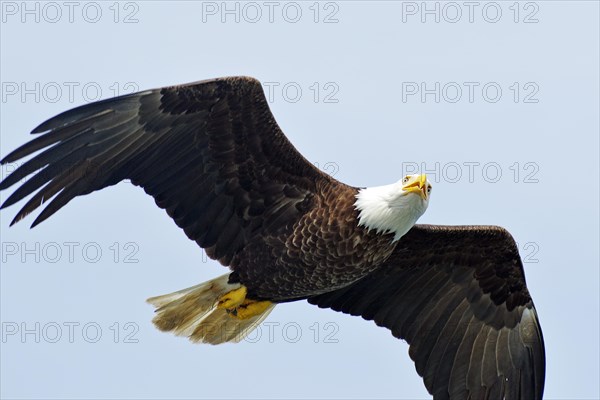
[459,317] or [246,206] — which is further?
[459,317]

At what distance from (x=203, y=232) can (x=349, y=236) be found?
4.13 ft

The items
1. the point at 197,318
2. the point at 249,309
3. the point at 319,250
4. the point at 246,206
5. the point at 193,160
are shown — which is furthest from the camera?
the point at 197,318

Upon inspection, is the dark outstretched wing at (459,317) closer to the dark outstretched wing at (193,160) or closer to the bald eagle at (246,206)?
the bald eagle at (246,206)

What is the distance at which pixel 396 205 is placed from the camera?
44.4 ft

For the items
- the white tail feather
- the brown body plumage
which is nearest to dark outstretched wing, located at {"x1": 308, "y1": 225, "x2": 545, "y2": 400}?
the white tail feather

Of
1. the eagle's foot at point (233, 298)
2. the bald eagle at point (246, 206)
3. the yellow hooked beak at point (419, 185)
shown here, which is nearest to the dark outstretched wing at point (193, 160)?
the bald eagle at point (246, 206)

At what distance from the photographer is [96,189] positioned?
13.6 meters

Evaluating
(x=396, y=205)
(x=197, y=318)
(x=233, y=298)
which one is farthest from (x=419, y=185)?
(x=197, y=318)

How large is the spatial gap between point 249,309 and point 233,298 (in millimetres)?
218

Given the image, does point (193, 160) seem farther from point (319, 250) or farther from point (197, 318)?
point (197, 318)

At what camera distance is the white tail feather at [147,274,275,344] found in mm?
14500

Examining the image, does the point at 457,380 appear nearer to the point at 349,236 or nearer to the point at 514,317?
the point at 514,317

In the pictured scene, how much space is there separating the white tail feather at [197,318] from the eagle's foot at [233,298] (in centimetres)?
11

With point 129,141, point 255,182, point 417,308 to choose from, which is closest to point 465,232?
point 417,308
